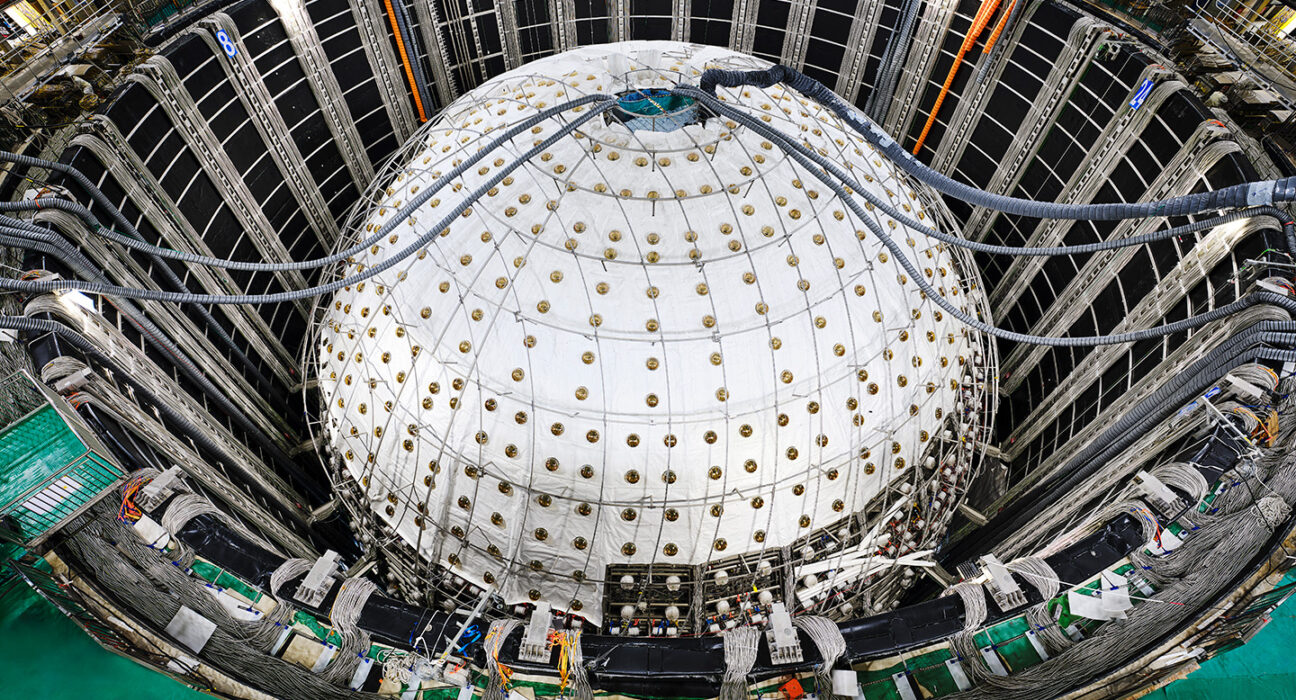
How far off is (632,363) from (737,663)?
17.6 feet

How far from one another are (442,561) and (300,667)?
4587 mm

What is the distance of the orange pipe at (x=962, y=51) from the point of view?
21.4 meters

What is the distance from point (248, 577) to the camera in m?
11.4

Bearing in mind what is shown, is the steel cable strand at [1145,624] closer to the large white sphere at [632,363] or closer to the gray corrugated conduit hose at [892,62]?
the large white sphere at [632,363]

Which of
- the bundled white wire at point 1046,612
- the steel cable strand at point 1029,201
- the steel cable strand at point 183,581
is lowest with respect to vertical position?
the steel cable strand at point 183,581

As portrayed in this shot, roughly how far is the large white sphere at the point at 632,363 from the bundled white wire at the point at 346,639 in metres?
3.47

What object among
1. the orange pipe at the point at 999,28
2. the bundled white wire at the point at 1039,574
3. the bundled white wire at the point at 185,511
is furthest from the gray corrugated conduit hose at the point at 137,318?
the orange pipe at the point at 999,28

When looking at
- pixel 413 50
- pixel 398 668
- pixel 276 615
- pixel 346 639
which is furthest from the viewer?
pixel 413 50

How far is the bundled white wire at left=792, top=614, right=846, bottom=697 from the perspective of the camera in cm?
1045

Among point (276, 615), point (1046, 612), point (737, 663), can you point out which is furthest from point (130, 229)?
point (1046, 612)

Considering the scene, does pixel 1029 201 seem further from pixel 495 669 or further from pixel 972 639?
pixel 495 669

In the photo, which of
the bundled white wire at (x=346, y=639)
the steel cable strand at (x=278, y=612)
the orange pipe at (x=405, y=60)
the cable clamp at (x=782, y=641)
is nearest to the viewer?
the cable clamp at (x=782, y=641)

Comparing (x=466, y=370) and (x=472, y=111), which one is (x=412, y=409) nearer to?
(x=466, y=370)

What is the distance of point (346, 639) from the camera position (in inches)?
422
